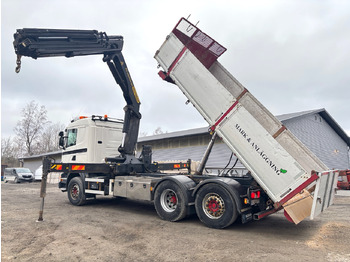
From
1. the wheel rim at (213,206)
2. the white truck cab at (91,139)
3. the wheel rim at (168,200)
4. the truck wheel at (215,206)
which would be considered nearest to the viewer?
the truck wheel at (215,206)

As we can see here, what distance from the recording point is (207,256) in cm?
468

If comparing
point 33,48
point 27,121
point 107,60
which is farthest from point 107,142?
point 27,121

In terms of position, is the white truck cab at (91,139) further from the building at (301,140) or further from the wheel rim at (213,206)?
the building at (301,140)

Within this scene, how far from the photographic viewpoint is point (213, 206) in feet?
21.4

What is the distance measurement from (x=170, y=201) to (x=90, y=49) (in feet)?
19.4

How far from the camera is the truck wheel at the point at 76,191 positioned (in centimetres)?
990

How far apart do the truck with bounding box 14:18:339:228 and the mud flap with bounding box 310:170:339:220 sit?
0.07ft

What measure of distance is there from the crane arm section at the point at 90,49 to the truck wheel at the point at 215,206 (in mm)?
4514

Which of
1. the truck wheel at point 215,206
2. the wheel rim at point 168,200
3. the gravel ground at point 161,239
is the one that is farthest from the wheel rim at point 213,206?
the wheel rim at point 168,200

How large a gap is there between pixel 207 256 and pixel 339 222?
487 cm

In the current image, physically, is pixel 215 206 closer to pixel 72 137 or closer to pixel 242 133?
pixel 242 133

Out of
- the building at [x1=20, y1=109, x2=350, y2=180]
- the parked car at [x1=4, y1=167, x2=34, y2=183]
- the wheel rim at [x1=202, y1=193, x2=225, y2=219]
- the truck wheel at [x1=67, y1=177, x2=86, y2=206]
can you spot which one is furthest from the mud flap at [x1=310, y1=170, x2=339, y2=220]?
the parked car at [x1=4, y1=167, x2=34, y2=183]

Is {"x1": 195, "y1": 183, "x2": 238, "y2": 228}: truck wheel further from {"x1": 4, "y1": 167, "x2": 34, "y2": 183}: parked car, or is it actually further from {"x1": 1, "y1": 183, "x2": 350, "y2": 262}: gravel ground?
{"x1": 4, "y1": 167, "x2": 34, "y2": 183}: parked car

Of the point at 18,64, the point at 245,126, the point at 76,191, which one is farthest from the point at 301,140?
the point at 18,64
